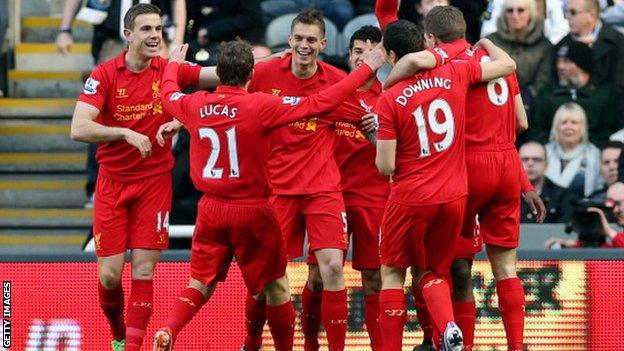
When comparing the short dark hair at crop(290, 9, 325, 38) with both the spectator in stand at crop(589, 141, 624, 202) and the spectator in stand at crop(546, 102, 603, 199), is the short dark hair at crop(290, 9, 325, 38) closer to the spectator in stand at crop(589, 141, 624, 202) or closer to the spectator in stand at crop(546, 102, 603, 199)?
the spectator in stand at crop(546, 102, 603, 199)

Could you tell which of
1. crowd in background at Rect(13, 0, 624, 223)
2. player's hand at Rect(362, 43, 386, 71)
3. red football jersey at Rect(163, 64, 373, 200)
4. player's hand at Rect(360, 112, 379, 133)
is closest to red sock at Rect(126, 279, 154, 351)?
red football jersey at Rect(163, 64, 373, 200)

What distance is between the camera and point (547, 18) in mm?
16391

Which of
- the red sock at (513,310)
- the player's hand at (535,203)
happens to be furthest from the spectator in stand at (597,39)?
the red sock at (513,310)

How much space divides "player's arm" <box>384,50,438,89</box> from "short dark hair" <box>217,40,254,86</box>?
0.98m

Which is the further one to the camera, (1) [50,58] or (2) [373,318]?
(1) [50,58]

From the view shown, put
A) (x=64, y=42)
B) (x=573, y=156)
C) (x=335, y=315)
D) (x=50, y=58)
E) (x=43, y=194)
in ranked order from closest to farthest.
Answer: (x=335, y=315), (x=573, y=156), (x=64, y=42), (x=43, y=194), (x=50, y=58)

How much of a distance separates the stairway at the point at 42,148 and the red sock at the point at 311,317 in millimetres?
4357

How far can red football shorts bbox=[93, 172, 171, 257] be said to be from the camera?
12.8 m

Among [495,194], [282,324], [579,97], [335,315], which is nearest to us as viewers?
[495,194]

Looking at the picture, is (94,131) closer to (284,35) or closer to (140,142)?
(140,142)

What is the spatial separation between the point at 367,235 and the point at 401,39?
1.72 metres

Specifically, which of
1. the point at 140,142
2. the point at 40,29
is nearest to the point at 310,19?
the point at 140,142

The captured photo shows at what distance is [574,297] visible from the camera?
44.9 feet
